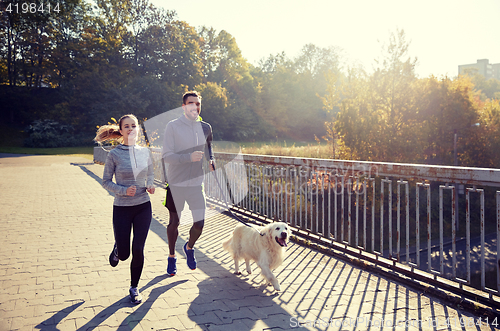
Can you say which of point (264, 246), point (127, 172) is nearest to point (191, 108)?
point (127, 172)

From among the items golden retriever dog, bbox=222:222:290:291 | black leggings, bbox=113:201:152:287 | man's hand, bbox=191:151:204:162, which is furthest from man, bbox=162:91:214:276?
black leggings, bbox=113:201:152:287

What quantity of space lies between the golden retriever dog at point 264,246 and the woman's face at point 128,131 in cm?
183

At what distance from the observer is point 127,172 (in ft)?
12.6

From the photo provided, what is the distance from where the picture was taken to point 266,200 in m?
7.56

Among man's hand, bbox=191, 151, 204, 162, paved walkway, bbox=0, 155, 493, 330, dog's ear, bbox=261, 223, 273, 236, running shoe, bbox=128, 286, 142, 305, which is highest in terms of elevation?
man's hand, bbox=191, 151, 204, 162

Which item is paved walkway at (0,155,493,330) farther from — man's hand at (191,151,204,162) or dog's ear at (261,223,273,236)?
man's hand at (191,151,204,162)

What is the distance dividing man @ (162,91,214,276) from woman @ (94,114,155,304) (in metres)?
0.46

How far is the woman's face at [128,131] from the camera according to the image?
3.94 metres

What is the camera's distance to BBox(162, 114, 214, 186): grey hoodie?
14.4ft

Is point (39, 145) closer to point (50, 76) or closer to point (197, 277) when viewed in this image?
point (50, 76)

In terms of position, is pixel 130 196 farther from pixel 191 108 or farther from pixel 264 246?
pixel 264 246

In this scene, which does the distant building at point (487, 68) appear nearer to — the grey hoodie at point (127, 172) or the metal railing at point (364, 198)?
the metal railing at point (364, 198)

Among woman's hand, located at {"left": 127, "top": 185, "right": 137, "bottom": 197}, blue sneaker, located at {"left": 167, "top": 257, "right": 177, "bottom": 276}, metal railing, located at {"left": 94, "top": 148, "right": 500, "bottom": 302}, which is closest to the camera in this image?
woman's hand, located at {"left": 127, "top": 185, "right": 137, "bottom": 197}

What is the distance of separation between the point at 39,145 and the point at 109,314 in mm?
→ 44810
